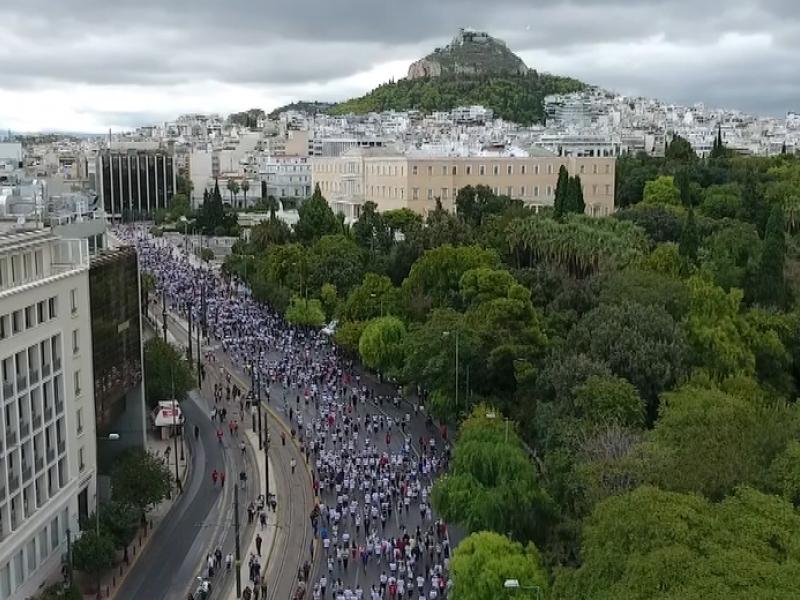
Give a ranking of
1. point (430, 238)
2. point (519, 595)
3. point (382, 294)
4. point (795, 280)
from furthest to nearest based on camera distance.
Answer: point (430, 238)
point (382, 294)
point (795, 280)
point (519, 595)

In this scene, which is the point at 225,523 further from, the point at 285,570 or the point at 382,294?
the point at 382,294

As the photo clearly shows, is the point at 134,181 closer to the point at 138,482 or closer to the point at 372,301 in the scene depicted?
the point at 372,301

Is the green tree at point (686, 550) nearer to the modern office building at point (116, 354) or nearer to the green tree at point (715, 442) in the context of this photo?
the green tree at point (715, 442)

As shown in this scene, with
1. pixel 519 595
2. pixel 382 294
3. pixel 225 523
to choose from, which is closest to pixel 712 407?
pixel 519 595

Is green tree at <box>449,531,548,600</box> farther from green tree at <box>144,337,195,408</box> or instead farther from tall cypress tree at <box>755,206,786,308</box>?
tall cypress tree at <box>755,206,786,308</box>

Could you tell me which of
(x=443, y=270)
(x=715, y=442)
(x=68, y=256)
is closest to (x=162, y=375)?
(x=68, y=256)

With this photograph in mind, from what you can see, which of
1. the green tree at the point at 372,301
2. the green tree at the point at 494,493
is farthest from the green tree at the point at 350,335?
the green tree at the point at 494,493
